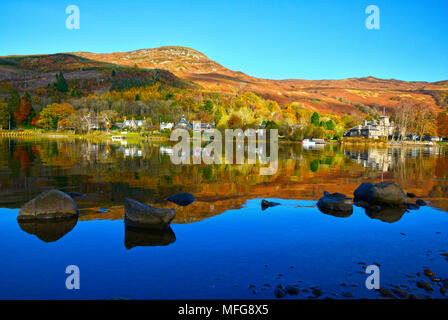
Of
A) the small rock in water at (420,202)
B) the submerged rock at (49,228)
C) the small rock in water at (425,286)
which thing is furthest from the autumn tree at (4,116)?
the small rock in water at (425,286)

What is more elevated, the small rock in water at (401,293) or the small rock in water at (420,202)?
the small rock in water at (420,202)

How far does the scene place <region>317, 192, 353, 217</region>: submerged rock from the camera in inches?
537

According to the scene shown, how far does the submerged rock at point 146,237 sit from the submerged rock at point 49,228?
6.42ft

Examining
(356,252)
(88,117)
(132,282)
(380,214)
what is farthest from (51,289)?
(88,117)

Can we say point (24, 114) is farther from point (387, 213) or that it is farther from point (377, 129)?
point (387, 213)

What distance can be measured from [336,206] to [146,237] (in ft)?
26.7

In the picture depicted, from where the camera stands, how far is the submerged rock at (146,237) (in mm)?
9688

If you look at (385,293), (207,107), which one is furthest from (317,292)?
(207,107)

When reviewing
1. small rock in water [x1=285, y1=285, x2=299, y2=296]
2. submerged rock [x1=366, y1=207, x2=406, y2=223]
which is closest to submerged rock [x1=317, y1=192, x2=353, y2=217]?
submerged rock [x1=366, y1=207, x2=406, y2=223]

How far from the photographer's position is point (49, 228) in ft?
35.5

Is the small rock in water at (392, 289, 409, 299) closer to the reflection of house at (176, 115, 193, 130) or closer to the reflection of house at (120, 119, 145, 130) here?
the reflection of house at (176, 115, 193, 130)

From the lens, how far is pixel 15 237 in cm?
1002

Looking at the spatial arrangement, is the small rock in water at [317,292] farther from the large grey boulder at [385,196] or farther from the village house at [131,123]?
the village house at [131,123]

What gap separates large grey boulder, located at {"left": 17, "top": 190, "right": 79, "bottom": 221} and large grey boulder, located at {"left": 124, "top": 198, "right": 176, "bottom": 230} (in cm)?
243
